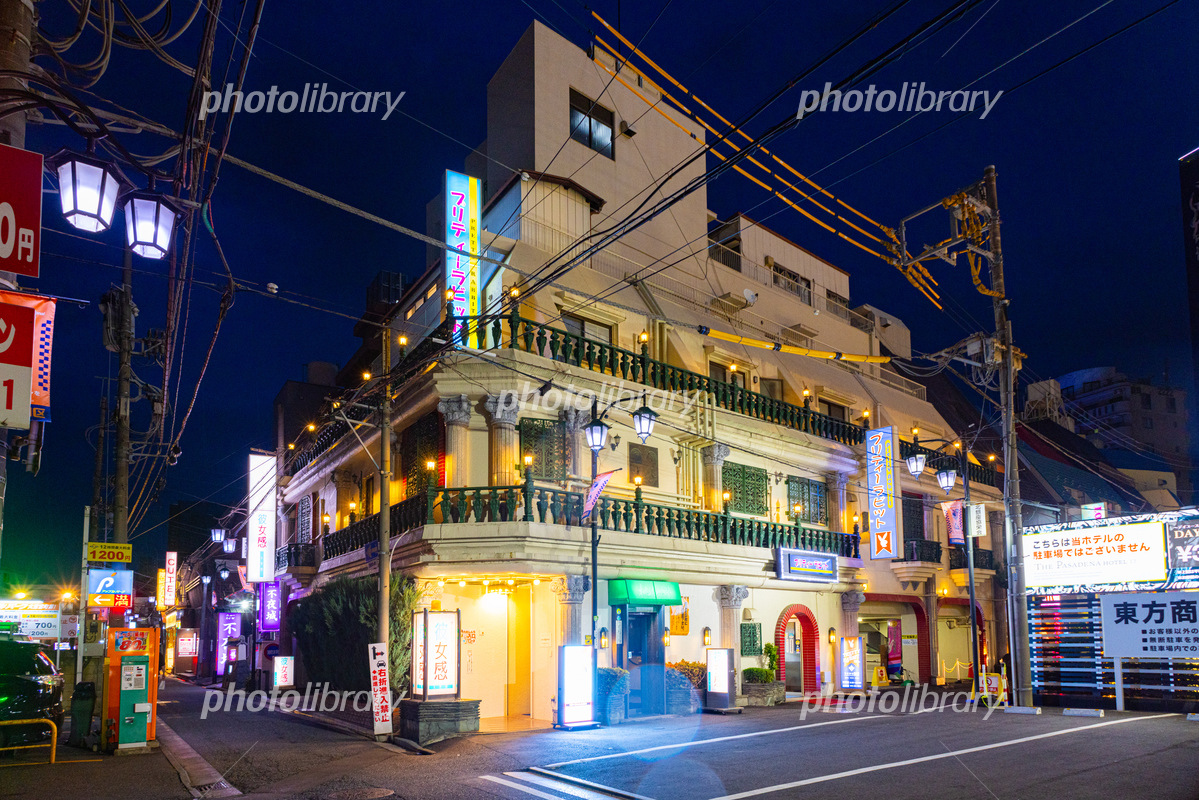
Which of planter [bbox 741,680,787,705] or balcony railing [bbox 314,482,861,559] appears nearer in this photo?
balcony railing [bbox 314,482,861,559]

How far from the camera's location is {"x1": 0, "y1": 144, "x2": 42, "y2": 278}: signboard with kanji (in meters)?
7.13

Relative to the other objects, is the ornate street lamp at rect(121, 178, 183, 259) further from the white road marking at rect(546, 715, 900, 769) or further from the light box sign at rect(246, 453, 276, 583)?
the light box sign at rect(246, 453, 276, 583)

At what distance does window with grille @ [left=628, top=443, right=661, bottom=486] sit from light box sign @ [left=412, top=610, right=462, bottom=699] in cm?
754

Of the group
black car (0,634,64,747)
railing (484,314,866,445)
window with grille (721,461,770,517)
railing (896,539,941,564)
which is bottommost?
black car (0,634,64,747)

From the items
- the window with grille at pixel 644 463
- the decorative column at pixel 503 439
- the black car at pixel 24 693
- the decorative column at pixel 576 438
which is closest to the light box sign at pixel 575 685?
the decorative column at pixel 503 439

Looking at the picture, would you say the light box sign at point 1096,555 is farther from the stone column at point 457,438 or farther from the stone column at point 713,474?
the stone column at point 457,438

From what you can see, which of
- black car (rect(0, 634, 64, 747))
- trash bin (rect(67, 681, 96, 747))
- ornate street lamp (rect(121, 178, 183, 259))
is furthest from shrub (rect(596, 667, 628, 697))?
ornate street lamp (rect(121, 178, 183, 259))

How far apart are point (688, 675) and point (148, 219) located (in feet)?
58.1

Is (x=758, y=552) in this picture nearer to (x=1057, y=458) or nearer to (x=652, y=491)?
(x=652, y=491)

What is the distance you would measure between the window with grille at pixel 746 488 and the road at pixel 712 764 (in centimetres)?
766

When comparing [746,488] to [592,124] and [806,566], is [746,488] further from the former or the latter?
[592,124]

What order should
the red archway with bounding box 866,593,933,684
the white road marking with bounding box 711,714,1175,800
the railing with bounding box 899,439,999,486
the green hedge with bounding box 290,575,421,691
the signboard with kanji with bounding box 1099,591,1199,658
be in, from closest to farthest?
the white road marking with bounding box 711,714,1175,800, the green hedge with bounding box 290,575,421,691, the signboard with kanji with bounding box 1099,591,1199,658, the red archway with bounding box 866,593,933,684, the railing with bounding box 899,439,999,486

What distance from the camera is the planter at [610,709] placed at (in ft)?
63.9

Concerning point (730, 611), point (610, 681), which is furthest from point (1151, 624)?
point (610, 681)
